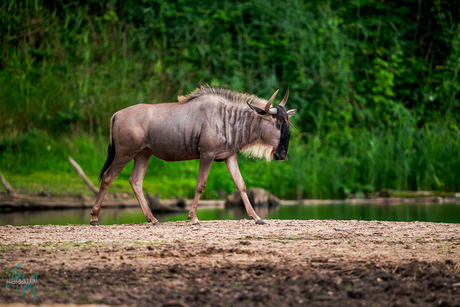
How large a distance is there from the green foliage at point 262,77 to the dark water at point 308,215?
2.25 meters

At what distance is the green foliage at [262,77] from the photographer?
13711 mm

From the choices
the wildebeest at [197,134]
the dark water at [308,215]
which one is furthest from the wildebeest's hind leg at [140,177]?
the dark water at [308,215]

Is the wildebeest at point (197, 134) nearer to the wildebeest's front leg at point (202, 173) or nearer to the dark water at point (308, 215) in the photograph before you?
the wildebeest's front leg at point (202, 173)

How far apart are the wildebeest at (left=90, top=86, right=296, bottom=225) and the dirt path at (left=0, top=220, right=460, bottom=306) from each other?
1.43 m

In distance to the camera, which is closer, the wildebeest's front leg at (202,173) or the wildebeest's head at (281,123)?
the wildebeest's front leg at (202,173)

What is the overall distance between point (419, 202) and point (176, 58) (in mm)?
9124

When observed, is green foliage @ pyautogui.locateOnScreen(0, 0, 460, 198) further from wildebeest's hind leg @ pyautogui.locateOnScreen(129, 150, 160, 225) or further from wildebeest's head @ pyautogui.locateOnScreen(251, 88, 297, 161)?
wildebeest's head @ pyautogui.locateOnScreen(251, 88, 297, 161)

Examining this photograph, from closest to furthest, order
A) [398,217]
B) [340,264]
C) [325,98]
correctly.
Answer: [340,264]
[398,217]
[325,98]

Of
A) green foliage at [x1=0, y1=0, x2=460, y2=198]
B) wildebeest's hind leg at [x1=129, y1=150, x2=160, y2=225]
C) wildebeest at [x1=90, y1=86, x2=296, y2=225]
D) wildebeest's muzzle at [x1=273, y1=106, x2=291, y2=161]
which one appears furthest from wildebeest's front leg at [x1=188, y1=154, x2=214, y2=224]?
green foliage at [x1=0, y1=0, x2=460, y2=198]

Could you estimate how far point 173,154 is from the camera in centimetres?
804

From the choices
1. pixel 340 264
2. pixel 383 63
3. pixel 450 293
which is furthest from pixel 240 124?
pixel 383 63

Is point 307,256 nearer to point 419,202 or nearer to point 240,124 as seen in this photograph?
point 240,124

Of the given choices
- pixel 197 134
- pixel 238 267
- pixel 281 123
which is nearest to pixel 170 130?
pixel 197 134

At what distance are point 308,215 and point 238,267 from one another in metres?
5.04
